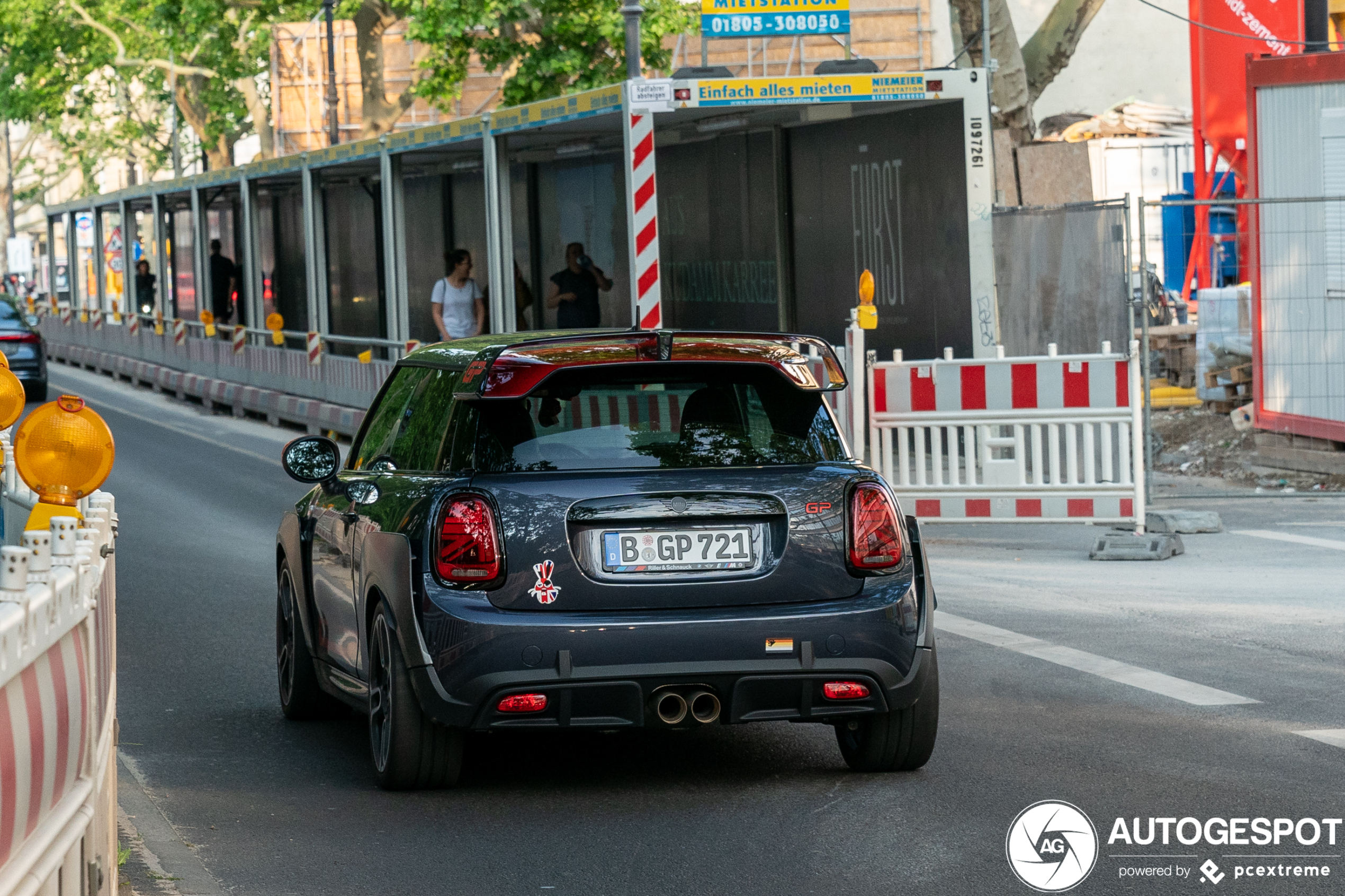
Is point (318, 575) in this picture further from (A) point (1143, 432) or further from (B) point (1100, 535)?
(A) point (1143, 432)

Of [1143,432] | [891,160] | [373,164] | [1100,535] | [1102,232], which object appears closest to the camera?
[1100,535]

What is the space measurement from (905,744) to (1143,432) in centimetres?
851

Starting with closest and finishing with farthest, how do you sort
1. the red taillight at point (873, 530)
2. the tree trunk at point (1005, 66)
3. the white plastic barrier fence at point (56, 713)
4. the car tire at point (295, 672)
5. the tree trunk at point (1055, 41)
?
the white plastic barrier fence at point (56, 713), the red taillight at point (873, 530), the car tire at point (295, 672), the tree trunk at point (1005, 66), the tree trunk at point (1055, 41)

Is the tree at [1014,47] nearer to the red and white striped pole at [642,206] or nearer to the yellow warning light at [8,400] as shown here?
the red and white striped pole at [642,206]

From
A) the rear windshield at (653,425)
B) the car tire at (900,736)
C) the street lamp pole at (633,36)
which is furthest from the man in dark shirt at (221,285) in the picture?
the car tire at (900,736)

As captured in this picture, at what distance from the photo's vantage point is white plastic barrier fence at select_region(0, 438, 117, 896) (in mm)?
3236

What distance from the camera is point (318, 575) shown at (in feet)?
24.7

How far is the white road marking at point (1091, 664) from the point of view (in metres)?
7.98

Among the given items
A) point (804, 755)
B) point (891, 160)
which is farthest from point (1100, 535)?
point (804, 755)

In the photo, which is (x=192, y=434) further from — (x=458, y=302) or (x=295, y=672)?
(x=295, y=672)

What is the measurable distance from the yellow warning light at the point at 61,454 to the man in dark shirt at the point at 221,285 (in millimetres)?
28840

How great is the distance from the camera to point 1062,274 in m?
16.3

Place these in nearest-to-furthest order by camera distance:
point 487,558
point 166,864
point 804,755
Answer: point 166,864
point 487,558
point 804,755

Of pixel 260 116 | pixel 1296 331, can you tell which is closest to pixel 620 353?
pixel 1296 331
